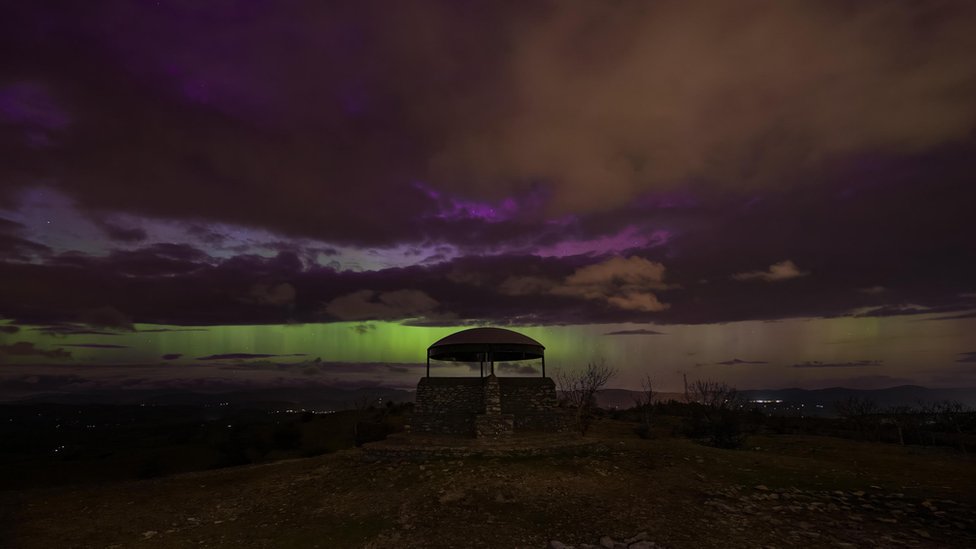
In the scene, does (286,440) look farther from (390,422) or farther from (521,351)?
(521,351)

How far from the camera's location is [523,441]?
19188mm

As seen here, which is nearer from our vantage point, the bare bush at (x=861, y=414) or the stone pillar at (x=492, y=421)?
the stone pillar at (x=492, y=421)

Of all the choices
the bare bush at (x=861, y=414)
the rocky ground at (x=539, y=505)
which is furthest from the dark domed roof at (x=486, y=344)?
the bare bush at (x=861, y=414)

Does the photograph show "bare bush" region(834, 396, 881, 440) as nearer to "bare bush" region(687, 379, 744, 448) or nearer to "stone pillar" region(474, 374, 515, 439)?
"bare bush" region(687, 379, 744, 448)

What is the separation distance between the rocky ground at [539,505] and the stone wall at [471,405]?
19.6 feet

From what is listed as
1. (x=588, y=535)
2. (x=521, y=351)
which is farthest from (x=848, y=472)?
(x=521, y=351)

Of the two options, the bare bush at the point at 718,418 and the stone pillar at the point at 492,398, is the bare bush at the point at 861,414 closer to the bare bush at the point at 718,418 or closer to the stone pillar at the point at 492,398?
the bare bush at the point at 718,418

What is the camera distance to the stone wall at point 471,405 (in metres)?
23.5

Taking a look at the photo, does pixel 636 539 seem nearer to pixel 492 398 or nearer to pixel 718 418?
pixel 492 398

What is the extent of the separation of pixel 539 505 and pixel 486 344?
11.2 metres

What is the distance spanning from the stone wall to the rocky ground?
5.98m

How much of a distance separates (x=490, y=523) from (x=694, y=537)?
4831 mm

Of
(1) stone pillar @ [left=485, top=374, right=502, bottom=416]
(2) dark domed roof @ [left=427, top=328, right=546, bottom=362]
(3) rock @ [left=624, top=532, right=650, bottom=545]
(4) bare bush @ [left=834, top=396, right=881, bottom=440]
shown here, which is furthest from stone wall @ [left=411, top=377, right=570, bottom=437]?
(4) bare bush @ [left=834, top=396, right=881, bottom=440]

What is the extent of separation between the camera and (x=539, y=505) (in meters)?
12.7
